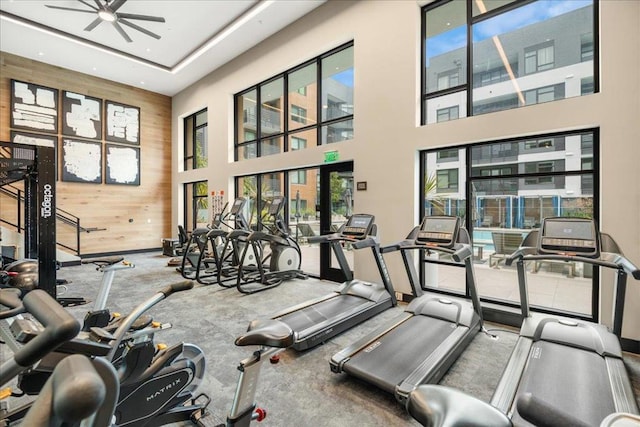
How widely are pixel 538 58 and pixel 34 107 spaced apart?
11.0m

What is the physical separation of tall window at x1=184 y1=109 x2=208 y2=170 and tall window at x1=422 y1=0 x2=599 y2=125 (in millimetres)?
7167

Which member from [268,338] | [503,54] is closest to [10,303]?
[268,338]

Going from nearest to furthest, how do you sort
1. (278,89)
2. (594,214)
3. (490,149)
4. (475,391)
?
(475,391) → (594,214) → (490,149) → (278,89)

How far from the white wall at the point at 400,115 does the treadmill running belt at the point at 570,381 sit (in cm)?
134

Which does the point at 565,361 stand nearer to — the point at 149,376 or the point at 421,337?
the point at 421,337

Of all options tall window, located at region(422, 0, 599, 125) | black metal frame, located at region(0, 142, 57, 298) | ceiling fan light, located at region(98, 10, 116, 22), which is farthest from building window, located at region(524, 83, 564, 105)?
ceiling fan light, located at region(98, 10, 116, 22)

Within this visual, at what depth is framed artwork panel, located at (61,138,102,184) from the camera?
27.8 feet

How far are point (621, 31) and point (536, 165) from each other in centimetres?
152

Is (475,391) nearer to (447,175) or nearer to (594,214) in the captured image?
(594,214)

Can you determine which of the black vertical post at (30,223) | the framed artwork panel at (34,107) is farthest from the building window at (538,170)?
the framed artwork panel at (34,107)

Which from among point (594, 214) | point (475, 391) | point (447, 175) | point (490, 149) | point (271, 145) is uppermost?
point (271, 145)

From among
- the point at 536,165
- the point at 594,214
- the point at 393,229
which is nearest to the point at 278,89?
the point at 393,229

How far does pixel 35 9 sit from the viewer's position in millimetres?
5996

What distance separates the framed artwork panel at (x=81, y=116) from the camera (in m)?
8.43
